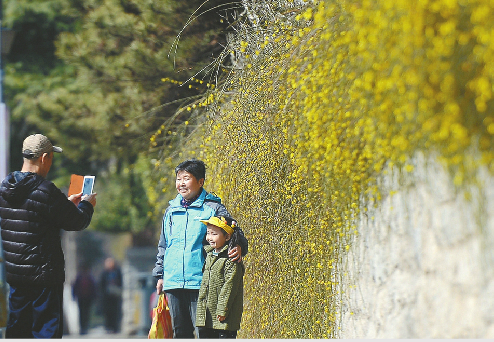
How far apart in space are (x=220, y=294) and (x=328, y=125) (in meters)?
1.33

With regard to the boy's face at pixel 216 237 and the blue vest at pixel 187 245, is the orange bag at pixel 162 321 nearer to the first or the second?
the blue vest at pixel 187 245

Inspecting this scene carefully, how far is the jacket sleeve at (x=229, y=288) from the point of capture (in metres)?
4.56

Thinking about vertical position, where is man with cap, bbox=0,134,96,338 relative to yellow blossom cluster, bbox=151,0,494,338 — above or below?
below

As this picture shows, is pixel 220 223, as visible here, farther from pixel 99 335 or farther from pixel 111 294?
pixel 99 335

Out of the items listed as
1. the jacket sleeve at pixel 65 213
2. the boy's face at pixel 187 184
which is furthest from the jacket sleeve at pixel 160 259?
the jacket sleeve at pixel 65 213

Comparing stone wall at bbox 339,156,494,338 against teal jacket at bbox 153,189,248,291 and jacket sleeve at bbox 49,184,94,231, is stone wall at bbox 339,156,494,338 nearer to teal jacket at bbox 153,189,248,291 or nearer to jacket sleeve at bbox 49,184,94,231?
teal jacket at bbox 153,189,248,291

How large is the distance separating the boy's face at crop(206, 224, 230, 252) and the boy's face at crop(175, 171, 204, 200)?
324mm

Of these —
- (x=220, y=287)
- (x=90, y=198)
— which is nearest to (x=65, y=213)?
(x=90, y=198)

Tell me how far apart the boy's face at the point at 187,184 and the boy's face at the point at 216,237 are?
0.32 m

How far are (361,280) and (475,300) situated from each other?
43.4 inches

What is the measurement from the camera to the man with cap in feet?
13.8

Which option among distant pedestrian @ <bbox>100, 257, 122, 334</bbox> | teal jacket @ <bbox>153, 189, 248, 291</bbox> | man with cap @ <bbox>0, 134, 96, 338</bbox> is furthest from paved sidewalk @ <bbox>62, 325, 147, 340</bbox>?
man with cap @ <bbox>0, 134, 96, 338</bbox>

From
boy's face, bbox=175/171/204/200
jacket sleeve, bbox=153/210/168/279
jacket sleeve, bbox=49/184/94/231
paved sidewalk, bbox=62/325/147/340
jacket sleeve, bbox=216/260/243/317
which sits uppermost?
boy's face, bbox=175/171/204/200

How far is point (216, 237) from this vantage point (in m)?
4.64
